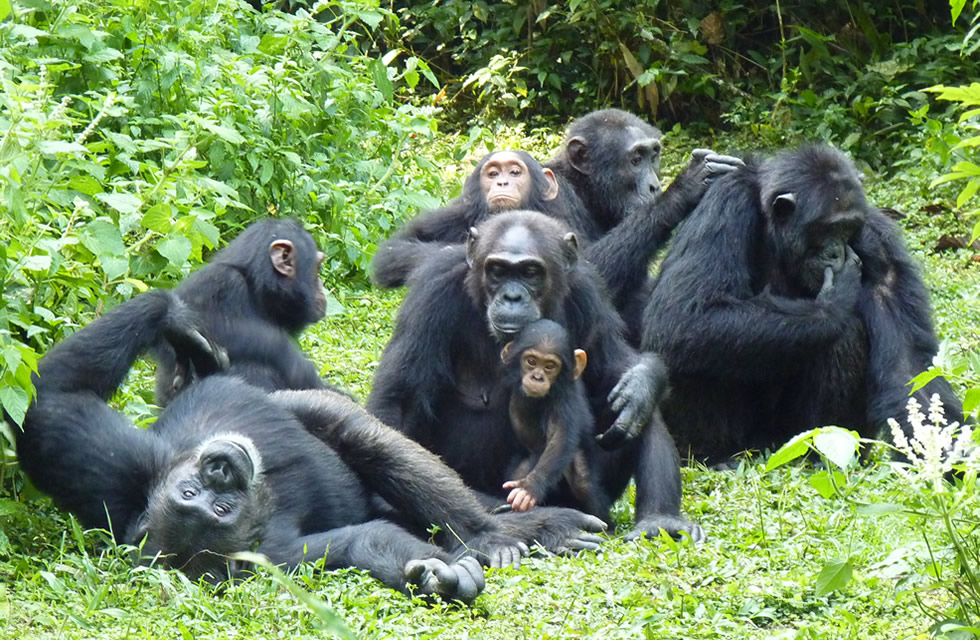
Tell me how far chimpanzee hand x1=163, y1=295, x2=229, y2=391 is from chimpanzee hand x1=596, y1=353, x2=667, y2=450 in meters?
1.80

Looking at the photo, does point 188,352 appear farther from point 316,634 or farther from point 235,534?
point 316,634

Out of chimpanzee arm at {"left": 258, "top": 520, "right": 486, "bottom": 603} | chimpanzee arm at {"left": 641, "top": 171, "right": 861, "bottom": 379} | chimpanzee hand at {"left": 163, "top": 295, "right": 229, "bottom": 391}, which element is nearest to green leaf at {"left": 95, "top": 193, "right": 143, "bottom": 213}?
chimpanzee hand at {"left": 163, "top": 295, "right": 229, "bottom": 391}

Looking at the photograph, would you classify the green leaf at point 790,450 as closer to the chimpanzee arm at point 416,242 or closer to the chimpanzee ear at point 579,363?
the chimpanzee ear at point 579,363

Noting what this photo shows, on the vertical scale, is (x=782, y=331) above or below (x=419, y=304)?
below

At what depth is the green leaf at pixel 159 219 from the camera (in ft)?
21.9

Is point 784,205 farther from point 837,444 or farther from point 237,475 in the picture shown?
point 837,444

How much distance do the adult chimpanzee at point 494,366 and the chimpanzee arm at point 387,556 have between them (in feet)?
3.65

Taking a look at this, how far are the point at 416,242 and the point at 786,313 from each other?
229 centimetres

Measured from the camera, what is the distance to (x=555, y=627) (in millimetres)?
4918

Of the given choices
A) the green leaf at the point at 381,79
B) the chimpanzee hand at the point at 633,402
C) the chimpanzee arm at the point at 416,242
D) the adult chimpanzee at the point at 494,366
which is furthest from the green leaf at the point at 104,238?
the green leaf at the point at 381,79

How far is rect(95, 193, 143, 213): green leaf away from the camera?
6238mm

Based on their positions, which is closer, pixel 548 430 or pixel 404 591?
pixel 404 591

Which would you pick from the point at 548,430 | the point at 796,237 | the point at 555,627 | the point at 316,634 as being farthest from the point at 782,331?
the point at 316,634

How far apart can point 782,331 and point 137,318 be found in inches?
135
